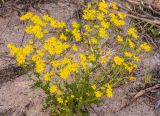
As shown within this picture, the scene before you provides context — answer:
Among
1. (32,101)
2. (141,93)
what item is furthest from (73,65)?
(141,93)

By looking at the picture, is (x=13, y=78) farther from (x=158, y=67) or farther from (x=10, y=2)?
(x=158, y=67)

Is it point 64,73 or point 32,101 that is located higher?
point 64,73

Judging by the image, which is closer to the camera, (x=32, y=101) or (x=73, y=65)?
(x=73, y=65)

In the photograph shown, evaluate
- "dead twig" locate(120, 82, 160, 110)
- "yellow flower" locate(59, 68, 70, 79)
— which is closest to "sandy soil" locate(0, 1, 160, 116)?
"dead twig" locate(120, 82, 160, 110)

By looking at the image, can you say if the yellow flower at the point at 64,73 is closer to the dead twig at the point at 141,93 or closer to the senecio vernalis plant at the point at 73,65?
the senecio vernalis plant at the point at 73,65

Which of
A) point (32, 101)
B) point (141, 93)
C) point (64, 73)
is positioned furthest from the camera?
point (141, 93)

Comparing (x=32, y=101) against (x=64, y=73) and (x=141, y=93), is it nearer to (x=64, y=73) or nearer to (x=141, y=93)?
(x=64, y=73)

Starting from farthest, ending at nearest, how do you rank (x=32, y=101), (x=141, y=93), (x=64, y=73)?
1. (x=141, y=93)
2. (x=32, y=101)
3. (x=64, y=73)

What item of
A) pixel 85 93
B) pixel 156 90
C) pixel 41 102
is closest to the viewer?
pixel 85 93

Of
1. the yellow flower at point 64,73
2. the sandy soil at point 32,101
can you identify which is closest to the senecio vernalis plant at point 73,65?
the yellow flower at point 64,73

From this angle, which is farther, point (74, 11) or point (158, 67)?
point (74, 11)

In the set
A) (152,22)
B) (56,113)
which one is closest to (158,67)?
(152,22)
